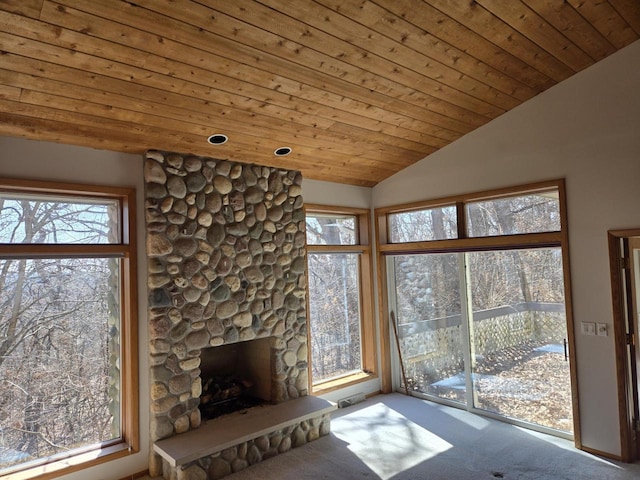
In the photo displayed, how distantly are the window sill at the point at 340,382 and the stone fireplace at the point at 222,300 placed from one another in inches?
16.0

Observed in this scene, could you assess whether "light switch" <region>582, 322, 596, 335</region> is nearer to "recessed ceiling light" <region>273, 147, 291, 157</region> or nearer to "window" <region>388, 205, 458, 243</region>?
"window" <region>388, 205, 458, 243</region>

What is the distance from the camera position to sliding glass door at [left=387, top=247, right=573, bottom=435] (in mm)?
4133

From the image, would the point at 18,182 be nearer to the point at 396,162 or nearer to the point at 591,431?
the point at 396,162

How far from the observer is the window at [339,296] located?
516 cm

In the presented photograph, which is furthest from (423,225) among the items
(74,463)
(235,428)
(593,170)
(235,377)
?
(74,463)

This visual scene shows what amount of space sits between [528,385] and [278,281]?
2.80 meters

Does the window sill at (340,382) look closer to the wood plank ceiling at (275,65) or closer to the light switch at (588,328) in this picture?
the light switch at (588,328)

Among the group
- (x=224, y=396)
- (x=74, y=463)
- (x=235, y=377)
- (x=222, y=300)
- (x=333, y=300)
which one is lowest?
(x=74, y=463)

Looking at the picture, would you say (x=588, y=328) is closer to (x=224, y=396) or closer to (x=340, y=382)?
Result: (x=340, y=382)

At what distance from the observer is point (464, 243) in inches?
186

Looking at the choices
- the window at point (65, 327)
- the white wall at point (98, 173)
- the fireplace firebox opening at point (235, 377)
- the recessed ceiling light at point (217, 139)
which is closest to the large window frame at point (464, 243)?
the fireplace firebox opening at point (235, 377)

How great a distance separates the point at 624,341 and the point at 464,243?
67.5 inches

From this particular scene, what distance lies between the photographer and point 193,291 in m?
3.84

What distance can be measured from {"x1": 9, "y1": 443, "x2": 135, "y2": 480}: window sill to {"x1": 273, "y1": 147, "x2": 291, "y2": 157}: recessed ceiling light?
2971mm
